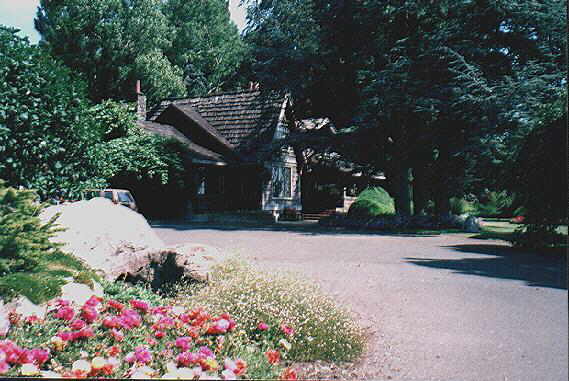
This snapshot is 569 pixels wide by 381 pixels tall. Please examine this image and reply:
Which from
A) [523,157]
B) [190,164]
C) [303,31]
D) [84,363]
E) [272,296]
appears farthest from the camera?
[303,31]

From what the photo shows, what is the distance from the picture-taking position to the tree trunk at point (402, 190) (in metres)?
19.7

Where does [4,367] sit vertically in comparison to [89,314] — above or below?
below

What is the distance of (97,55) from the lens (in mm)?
4211

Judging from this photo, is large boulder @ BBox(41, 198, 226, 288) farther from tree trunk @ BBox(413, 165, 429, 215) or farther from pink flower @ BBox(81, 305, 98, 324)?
tree trunk @ BBox(413, 165, 429, 215)

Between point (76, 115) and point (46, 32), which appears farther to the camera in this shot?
point (76, 115)

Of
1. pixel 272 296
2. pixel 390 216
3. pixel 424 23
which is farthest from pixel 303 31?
pixel 272 296

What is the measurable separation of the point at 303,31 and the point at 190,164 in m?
15.1

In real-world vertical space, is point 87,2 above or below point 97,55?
above

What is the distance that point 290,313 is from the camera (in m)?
5.23

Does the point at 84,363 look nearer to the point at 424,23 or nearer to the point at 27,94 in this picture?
the point at 27,94

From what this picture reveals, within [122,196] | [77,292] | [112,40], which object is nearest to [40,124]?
[122,196]

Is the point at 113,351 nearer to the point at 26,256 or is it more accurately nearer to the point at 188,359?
the point at 188,359

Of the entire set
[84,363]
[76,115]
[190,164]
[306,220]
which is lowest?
[84,363]

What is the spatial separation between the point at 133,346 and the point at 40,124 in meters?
3.20
